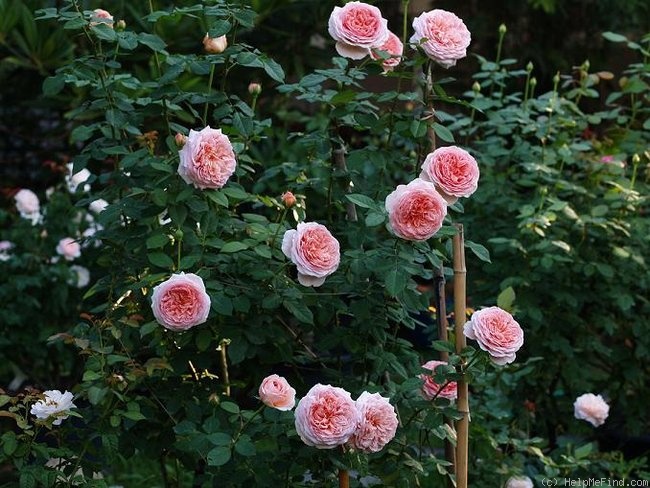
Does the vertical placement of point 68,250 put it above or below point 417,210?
below

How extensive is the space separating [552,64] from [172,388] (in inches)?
163

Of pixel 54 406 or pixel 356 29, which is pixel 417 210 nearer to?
pixel 356 29

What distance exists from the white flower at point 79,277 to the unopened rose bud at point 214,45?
186 cm

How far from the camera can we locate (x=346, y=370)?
2607mm

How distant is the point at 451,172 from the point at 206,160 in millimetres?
465

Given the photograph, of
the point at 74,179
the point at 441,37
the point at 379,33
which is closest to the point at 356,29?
the point at 379,33

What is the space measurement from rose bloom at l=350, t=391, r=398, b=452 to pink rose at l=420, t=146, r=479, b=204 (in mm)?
418

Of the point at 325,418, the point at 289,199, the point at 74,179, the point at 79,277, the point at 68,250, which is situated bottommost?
the point at 79,277

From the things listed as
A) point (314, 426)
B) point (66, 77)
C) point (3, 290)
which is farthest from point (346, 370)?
point (3, 290)

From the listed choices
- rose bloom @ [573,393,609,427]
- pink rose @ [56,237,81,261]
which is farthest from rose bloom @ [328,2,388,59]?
pink rose @ [56,237,81,261]

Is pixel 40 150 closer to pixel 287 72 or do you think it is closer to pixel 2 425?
pixel 287 72

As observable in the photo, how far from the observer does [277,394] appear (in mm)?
1958

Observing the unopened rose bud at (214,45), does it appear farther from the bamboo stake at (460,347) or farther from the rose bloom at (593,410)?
the rose bloom at (593,410)

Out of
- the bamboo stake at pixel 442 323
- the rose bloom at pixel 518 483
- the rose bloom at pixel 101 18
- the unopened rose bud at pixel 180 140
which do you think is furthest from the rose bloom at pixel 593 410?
the rose bloom at pixel 101 18
